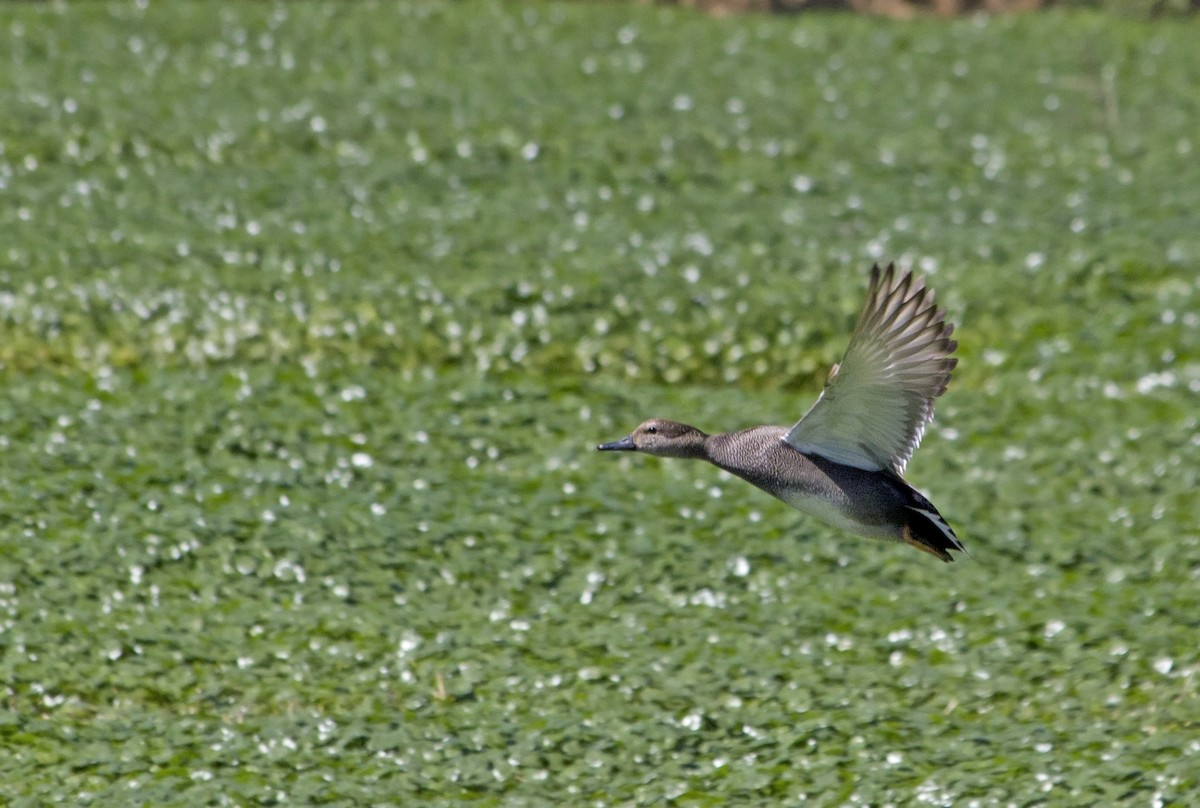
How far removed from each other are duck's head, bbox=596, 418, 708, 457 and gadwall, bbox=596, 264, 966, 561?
0.01 metres

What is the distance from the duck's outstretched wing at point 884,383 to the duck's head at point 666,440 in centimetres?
33

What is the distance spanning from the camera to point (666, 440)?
5.19 m

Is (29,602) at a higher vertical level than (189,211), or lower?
lower

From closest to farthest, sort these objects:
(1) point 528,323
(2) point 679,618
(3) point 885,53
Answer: (2) point 679,618 < (1) point 528,323 < (3) point 885,53

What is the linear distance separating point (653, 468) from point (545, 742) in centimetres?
255

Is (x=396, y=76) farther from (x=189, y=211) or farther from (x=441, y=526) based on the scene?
(x=441, y=526)

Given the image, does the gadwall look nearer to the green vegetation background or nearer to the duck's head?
the duck's head

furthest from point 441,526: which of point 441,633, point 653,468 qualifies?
point 653,468

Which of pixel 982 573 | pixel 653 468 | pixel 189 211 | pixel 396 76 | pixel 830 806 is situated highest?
pixel 396 76

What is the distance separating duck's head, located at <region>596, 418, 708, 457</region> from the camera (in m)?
5.14

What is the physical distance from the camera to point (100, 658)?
281 inches

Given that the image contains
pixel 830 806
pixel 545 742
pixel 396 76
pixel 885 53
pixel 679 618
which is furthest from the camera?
pixel 885 53

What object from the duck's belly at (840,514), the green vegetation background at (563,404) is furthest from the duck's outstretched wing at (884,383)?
the green vegetation background at (563,404)

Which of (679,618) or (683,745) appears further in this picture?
(679,618)
